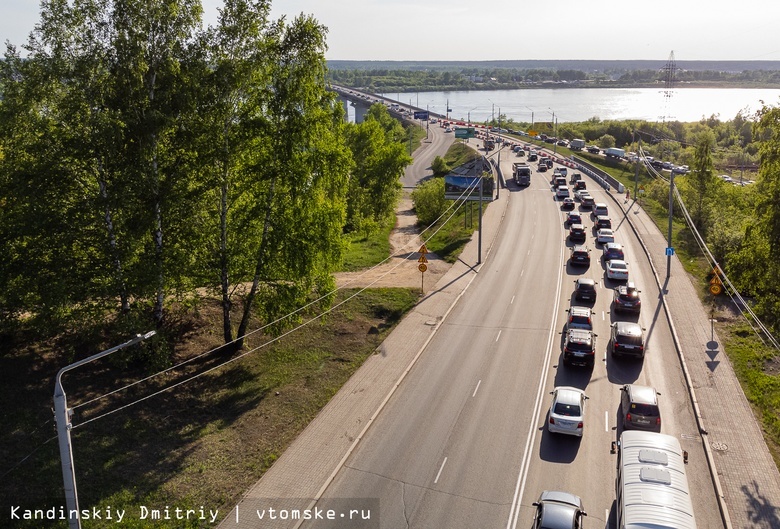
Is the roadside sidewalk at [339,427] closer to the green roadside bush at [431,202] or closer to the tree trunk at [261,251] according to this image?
the tree trunk at [261,251]

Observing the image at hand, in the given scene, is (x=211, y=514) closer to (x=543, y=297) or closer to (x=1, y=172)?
(x=1, y=172)

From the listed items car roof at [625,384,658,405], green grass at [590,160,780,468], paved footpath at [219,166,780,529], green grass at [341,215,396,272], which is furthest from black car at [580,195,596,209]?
car roof at [625,384,658,405]

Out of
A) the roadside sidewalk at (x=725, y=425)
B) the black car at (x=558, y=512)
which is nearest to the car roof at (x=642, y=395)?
the roadside sidewalk at (x=725, y=425)

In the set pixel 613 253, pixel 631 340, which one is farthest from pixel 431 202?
pixel 631 340

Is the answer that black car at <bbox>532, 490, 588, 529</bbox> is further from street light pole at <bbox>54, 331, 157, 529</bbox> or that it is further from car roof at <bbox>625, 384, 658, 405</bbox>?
street light pole at <bbox>54, 331, 157, 529</bbox>

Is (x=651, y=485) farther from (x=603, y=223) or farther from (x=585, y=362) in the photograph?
(x=603, y=223)

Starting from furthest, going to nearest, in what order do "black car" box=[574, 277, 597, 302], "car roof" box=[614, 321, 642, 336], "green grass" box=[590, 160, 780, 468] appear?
1. "black car" box=[574, 277, 597, 302]
2. "car roof" box=[614, 321, 642, 336]
3. "green grass" box=[590, 160, 780, 468]
